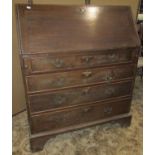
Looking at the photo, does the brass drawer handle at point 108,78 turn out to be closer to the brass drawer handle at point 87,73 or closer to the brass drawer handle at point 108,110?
the brass drawer handle at point 87,73

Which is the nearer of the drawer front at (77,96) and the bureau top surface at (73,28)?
the bureau top surface at (73,28)

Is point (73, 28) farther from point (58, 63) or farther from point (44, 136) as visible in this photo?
point (44, 136)

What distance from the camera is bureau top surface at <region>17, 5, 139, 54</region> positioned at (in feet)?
4.03

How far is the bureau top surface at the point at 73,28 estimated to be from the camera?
1229 millimetres

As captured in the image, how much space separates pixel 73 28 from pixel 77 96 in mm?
565

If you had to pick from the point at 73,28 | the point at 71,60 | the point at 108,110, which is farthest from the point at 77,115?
the point at 73,28

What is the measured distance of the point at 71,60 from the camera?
4.29ft

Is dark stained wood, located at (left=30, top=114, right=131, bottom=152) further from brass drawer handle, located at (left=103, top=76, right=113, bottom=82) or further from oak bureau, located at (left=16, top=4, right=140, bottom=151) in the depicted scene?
brass drawer handle, located at (left=103, top=76, right=113, bottom=82)

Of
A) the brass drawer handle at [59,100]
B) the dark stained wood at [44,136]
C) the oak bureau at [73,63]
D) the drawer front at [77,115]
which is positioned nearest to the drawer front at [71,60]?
the oak bureau at [73,63]

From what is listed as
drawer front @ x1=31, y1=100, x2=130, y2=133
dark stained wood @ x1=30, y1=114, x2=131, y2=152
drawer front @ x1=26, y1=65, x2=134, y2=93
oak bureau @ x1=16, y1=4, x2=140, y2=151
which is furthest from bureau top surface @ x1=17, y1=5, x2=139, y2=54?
dark stained wood @ x1=30, y1=114, x2=131, y2=152

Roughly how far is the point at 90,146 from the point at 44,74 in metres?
0.84

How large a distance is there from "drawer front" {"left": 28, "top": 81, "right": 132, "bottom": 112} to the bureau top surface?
1.19 feet
